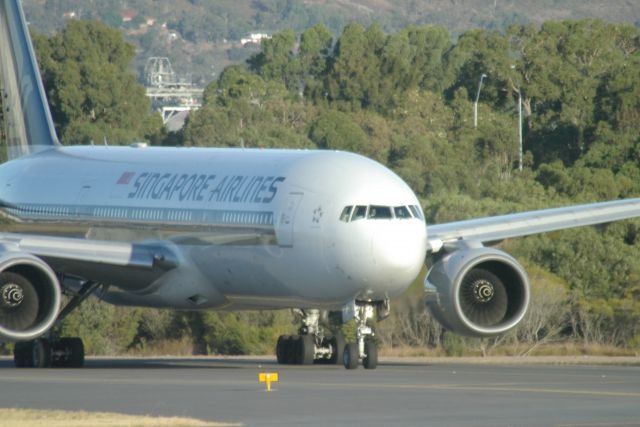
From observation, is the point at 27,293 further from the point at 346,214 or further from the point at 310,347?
the point at 346,214

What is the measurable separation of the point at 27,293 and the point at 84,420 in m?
10.2

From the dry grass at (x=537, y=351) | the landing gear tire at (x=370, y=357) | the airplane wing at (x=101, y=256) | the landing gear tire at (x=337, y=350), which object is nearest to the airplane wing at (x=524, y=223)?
the landing gear tire at (x=337, y=350)

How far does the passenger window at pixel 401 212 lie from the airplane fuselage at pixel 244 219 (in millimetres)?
23

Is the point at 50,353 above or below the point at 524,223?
below

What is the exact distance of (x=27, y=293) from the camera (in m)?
31.5

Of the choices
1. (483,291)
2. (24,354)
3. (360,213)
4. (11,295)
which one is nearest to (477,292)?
(483,291)

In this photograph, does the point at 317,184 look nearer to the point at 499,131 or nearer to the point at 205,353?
the point at 205,353

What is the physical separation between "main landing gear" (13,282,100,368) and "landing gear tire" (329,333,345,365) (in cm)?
481

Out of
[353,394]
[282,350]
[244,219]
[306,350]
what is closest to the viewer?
[353,394]

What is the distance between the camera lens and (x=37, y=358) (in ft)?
114

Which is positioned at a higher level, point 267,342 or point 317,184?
point 317,184

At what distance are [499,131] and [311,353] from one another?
63.4 m

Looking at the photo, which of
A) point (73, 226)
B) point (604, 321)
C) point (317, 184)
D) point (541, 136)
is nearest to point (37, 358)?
point (73, 226)

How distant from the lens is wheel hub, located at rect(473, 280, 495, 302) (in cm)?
3266
